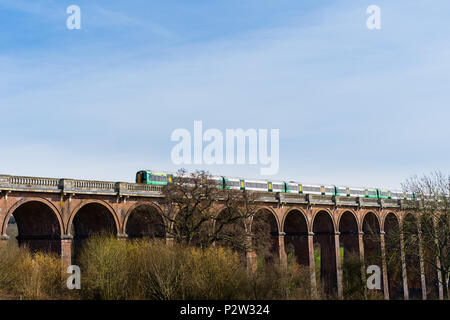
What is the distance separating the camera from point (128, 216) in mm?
44406

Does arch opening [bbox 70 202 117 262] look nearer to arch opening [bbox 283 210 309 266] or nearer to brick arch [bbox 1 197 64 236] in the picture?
brick arch [bbox 1 197 64 236]

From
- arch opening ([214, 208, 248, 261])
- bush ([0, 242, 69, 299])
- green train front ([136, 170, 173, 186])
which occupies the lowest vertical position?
bush ([0, 242, 69, 299])

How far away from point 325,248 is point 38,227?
131 feet

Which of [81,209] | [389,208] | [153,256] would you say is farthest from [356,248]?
[153,256]

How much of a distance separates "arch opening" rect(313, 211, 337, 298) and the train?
4.33 meters

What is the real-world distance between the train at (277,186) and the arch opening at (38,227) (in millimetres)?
10325

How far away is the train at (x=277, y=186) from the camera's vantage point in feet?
161

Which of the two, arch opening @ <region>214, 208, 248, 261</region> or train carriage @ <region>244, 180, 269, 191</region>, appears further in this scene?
train carriage @ <region>244, 180, 269, 191</region>

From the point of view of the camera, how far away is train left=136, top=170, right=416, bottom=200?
49000 millimetres

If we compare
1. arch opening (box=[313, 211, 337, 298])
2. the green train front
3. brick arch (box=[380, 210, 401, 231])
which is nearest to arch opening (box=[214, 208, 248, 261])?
the green train front

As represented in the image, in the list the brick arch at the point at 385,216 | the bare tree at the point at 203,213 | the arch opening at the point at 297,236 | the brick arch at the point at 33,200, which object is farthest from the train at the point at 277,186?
the brick arch at the point at 33,200

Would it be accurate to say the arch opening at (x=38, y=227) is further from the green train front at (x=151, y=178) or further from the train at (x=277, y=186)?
the green train front at (x=151, y=178)

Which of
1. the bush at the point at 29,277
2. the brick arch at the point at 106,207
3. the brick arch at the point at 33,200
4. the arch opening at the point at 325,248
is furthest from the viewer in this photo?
the arch opening at the point at 325,248
